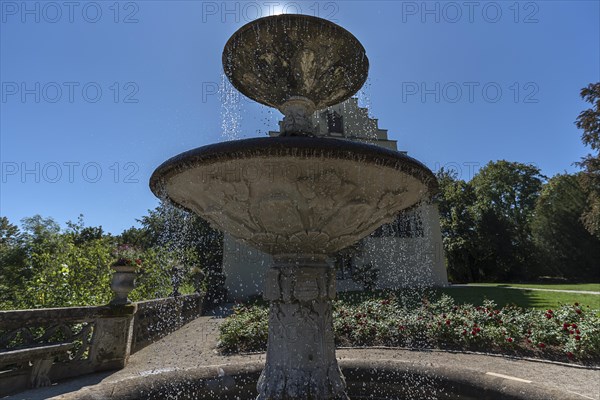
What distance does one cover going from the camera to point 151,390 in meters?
3.82

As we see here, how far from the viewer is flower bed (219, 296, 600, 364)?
20.7ft

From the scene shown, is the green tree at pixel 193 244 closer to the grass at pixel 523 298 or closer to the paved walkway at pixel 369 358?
the paved walkway at pixel 369 358

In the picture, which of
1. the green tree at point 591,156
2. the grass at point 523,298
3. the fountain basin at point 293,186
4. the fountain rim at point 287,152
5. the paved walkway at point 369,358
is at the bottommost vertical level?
the paved walkway at point 369,358

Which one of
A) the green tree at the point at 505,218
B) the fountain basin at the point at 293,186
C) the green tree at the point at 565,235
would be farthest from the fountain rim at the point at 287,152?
the green tree at the point at 565,235

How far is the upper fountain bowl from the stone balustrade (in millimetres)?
4255

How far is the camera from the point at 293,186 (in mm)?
2695

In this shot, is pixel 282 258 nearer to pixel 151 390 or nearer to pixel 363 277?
pixel 151 390

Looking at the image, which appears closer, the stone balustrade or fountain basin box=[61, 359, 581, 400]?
fountain basin box=[61, 359, 581, 400]

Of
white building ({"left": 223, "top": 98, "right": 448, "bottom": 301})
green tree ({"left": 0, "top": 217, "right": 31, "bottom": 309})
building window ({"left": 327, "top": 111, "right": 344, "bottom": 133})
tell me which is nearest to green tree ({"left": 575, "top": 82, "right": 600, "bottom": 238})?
white building ({"left": 223, "top": 98, "right": 448, "bottom": 301})

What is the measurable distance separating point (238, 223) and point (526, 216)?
46168 millimetres

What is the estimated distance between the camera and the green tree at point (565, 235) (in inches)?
1355

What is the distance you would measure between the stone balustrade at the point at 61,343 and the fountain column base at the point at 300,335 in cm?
334

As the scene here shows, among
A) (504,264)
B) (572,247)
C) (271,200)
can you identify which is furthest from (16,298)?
(572,247)

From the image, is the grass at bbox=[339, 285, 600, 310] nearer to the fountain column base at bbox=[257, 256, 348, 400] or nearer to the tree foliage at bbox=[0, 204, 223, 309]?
the tree foliage at bbox=[0, 204, 223, 309]
